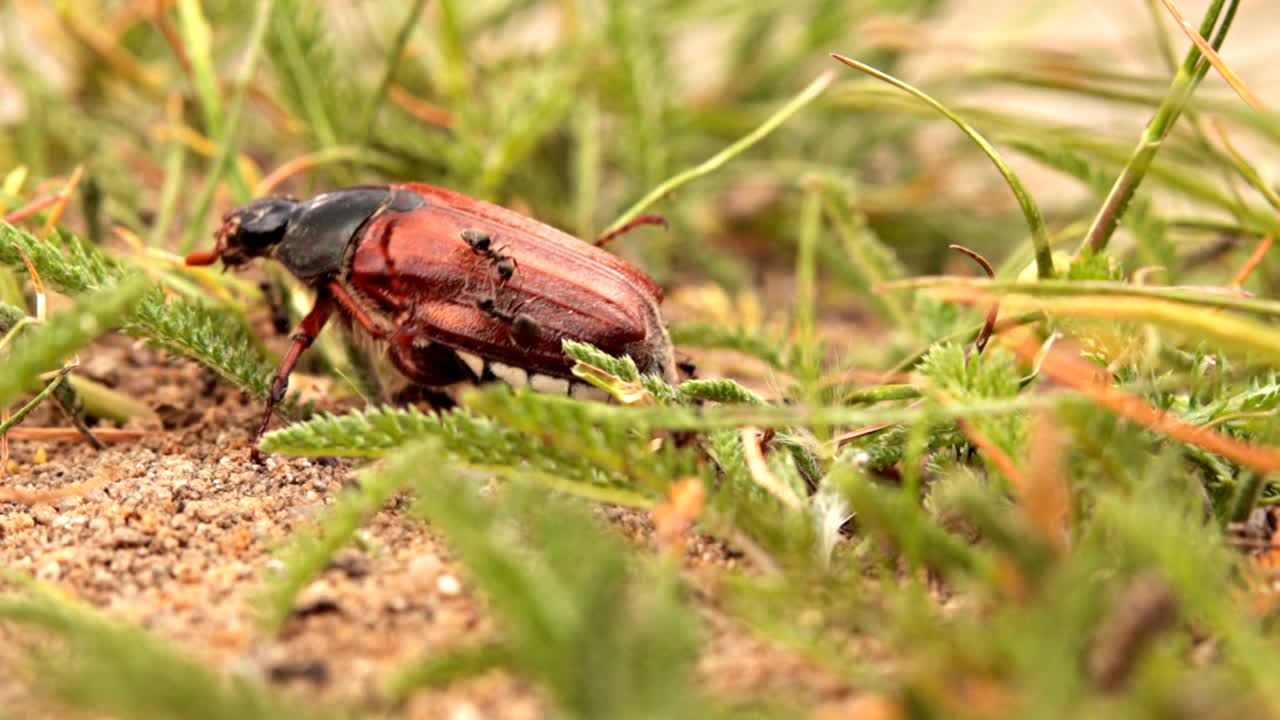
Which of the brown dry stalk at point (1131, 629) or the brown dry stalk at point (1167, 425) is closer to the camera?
the brown dry stalk at point (1131, 629)

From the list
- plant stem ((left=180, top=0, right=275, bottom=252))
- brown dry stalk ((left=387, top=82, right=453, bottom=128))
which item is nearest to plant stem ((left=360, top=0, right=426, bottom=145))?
plant stem ((left=180, top=0, right=275, bottom=252))

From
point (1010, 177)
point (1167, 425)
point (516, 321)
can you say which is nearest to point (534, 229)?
point (516, 321)

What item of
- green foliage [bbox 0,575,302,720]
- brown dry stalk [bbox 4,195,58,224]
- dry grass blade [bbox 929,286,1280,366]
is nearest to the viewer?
green foliage [bbox 0,575,302,720]

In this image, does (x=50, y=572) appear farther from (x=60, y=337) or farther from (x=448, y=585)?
(x=448, y=585)

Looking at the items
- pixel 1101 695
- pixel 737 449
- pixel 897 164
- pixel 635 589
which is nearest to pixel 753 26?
pixel 897 164

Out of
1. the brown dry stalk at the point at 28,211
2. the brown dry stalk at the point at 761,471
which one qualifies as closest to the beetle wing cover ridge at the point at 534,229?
the brown dry stalk at the point at 761,471

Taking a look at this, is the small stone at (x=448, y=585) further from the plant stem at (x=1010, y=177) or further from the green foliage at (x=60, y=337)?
the plant stem at (x=1010, y=177)

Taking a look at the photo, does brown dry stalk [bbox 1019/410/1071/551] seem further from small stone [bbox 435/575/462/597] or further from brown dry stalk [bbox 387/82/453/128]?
brown dry stalk [bbox 387/82/453/128]
